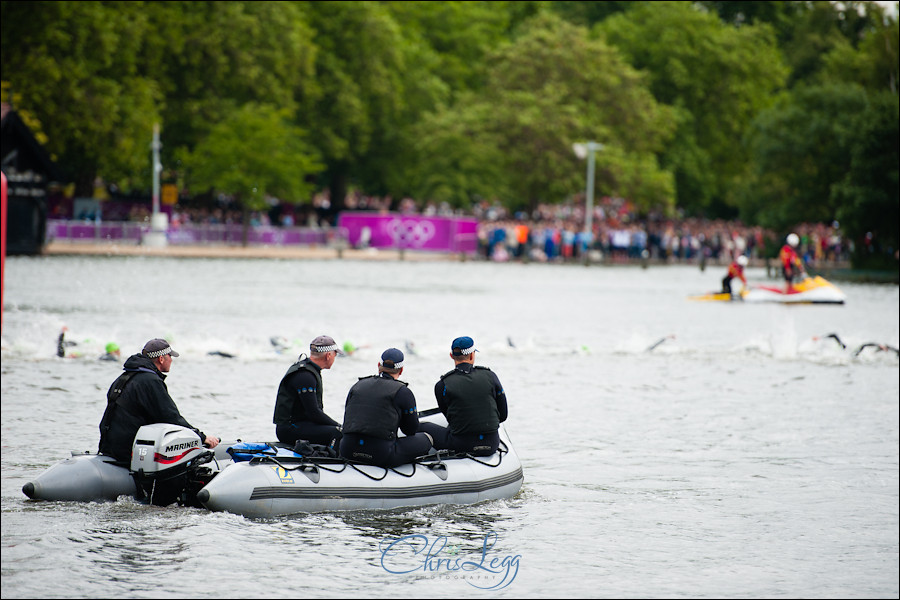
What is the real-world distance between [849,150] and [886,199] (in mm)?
4521

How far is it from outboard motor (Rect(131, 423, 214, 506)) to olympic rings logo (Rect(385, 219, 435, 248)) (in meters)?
55.4

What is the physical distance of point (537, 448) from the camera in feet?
59.0

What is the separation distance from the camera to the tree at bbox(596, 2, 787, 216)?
79625 millimetres

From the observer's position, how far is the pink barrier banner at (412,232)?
68.4 m

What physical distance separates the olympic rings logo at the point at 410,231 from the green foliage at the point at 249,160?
16.2ft

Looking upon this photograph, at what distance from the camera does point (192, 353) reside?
2631cm

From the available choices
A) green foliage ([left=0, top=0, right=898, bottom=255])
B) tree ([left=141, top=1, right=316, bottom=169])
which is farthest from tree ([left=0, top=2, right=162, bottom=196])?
tree ([left=141, top=1, right=316, bottom=169])

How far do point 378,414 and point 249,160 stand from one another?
5345cm

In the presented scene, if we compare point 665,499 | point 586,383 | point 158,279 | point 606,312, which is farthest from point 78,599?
point 158,279

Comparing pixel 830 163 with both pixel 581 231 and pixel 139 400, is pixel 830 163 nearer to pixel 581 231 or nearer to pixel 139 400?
pixel 581 231

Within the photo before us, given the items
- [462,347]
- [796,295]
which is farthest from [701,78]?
[462,347]

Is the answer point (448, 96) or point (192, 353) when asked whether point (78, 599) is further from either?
point (448, 96)

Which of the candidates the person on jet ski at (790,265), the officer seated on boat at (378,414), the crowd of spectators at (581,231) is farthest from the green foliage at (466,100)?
the officer seated on boat at (378,414)

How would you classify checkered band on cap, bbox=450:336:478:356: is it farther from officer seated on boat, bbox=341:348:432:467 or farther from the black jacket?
the black jacket
